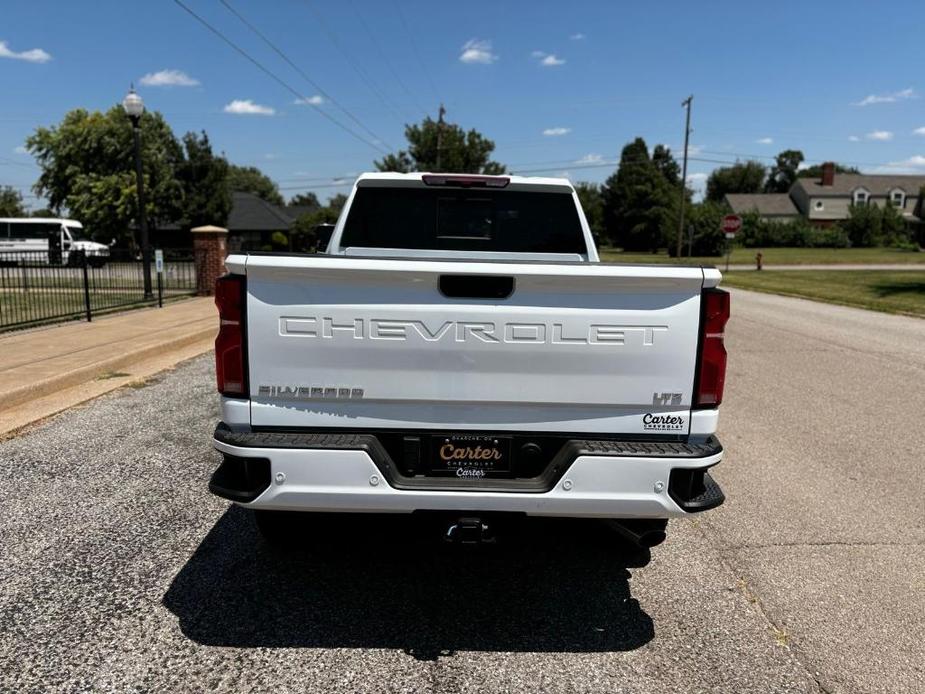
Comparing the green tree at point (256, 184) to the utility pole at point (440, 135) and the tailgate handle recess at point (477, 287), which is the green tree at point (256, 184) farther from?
the tailgate handle recess at point (477, 287)

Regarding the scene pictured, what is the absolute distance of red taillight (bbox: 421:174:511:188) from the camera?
4.87 meters

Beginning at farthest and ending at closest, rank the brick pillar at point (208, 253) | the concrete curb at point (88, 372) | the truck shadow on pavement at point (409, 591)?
1. the brick pillar at point (208, 253)
2. the concrete curb at point (88, 372)
3. the truck shadow on pavement at point (409, 591)

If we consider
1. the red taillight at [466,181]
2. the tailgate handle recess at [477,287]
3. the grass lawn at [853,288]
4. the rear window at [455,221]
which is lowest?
the grass lawn at [853,288]

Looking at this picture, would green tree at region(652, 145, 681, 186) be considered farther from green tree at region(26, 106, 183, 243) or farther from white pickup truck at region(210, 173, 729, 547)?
white pickup truck at region(210, 173, 729, 547)

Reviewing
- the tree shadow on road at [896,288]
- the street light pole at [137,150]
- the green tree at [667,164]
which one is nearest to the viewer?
the street light pole at [137,150]

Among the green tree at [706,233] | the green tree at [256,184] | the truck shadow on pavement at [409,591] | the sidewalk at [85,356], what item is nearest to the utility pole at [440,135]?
the green tree at [706,233]

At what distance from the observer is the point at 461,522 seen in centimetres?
311

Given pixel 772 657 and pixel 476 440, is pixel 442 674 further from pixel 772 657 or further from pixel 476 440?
pixel 772 657

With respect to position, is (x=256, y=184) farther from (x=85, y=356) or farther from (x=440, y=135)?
(x=85, y=356)

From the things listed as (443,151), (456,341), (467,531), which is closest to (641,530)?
(467,531)

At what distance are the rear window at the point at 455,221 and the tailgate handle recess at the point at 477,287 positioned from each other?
7.10 ft

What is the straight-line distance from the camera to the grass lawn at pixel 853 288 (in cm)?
2031

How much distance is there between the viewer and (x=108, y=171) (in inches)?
2121

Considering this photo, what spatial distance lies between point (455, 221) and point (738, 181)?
136m
